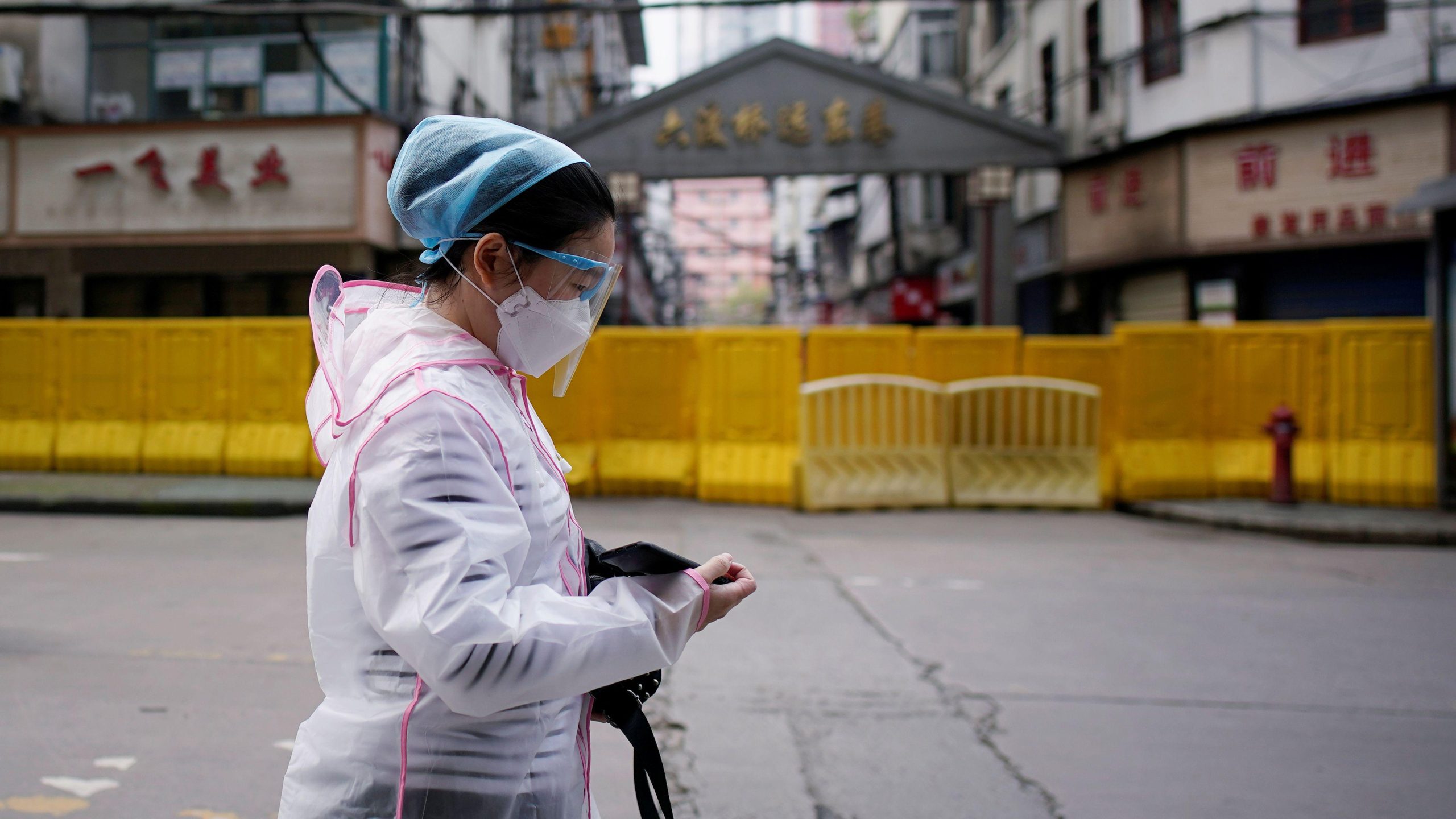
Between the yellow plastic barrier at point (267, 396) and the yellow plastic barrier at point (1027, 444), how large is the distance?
6710mm

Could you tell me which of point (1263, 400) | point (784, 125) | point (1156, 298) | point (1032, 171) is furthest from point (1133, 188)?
point (1263, 400)

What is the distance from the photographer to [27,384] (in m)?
11.3

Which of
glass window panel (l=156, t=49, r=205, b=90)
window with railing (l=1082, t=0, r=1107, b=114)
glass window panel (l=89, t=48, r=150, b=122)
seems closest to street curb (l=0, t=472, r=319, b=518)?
glass window panel (l=156, t=49, r=205, b=90)

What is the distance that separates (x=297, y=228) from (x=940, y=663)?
14.8 meters

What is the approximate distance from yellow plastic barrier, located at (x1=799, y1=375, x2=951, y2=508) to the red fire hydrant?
3.17 metres

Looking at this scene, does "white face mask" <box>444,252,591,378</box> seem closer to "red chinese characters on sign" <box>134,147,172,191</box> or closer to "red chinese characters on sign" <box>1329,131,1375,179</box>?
"red chinese characters on sign" <box>1329,131,1375,179</box>

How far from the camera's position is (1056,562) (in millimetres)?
7609

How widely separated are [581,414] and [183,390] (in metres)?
4.28

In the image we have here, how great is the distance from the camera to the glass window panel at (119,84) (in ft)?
56.3

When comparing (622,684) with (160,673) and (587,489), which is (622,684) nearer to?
(160,673)

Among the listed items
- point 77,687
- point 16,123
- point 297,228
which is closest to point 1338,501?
point 77,687

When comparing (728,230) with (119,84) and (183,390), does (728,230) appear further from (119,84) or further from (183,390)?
(183,390)

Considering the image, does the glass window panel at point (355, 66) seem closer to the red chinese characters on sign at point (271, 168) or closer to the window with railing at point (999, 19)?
the red chinese characters on sign at point (271, 168)

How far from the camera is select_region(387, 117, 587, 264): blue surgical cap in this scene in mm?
1353
